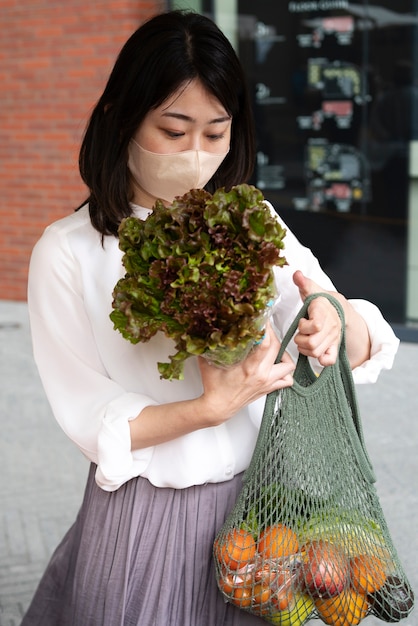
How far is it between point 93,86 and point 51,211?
1.18 metres

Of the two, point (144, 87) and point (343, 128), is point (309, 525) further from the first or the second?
point (343, 128)

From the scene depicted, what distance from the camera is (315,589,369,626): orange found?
1877mm

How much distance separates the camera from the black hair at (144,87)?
1888 mm

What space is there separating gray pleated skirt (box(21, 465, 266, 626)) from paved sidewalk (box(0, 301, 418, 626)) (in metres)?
1.58

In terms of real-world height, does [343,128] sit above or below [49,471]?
above

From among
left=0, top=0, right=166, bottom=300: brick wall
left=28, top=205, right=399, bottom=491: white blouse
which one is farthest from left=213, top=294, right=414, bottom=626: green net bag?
left=0, top=0, right=166, bottom=300: brick wall

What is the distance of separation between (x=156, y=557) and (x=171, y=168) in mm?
850

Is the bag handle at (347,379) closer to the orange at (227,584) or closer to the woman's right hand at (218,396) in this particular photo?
the woman's right hand at (218,396)

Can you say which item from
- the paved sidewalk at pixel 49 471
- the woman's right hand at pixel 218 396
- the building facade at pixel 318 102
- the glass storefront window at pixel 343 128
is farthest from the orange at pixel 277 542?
the glass storefront window at pixel 343 128

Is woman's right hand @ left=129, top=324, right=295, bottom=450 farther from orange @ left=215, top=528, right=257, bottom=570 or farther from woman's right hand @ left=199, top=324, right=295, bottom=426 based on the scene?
orange @ left=215, top=528, right=257, bottom=570

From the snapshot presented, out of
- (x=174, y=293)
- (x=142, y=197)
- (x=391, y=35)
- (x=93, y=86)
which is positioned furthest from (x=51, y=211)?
(x=174, y=293)

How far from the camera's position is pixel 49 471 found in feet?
15.8

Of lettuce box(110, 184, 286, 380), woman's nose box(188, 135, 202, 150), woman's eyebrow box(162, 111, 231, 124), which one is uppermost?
woman's eyebrow box(162, 111, 231, 124)

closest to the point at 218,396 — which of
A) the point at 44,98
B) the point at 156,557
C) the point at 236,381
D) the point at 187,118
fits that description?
the point at 236,381
